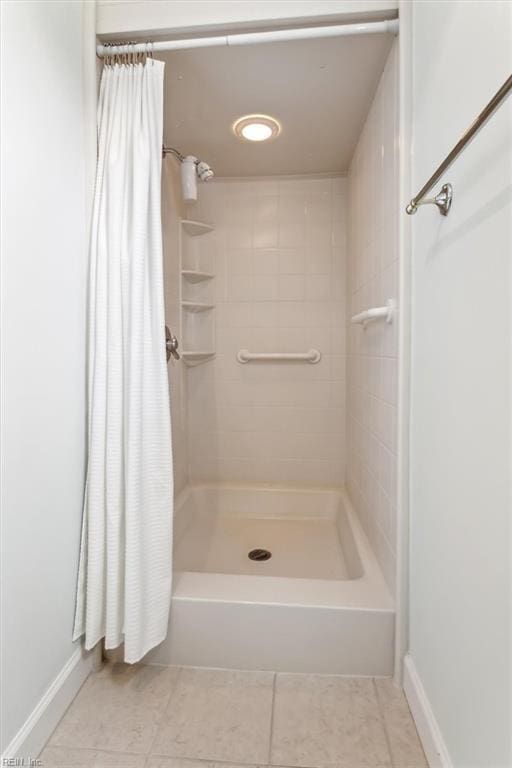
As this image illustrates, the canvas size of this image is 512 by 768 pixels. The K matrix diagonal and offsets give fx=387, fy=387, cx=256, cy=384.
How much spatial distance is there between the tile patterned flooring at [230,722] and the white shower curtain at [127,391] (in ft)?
0.49

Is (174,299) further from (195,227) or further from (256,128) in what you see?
(256,128)

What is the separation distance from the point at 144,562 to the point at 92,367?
60cm

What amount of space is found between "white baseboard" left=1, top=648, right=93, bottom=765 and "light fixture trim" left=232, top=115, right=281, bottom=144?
2006mm

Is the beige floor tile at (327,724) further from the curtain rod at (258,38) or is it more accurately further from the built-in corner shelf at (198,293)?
the curtain rod at (258,38)

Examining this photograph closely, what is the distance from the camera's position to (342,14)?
113 cm

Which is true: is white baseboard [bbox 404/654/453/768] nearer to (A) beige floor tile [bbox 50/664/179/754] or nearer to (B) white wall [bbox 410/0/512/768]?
(B) white wall [bbox 410/0/512/768]

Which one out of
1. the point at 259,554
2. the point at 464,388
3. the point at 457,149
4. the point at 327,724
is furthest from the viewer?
the point at 259,554

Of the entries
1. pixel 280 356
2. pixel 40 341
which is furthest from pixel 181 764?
pixel 280 356

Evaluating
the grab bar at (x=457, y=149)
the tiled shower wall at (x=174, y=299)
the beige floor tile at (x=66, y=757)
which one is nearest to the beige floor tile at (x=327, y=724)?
the beige floor tile at (x=66, y=757)

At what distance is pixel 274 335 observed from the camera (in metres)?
2.25

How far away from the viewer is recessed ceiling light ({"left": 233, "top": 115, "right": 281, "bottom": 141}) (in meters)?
1.59

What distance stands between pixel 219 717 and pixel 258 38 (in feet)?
6.39

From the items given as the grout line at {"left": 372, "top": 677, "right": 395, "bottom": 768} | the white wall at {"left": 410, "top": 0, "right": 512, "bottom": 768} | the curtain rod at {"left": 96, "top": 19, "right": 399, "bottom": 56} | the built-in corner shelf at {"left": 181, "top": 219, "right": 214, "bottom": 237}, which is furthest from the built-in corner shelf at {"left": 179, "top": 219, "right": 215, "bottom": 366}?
the grout line at {"left": 372, "top": 677, "right": 395, "bottom": 768}

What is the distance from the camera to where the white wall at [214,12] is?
3.67 feet
